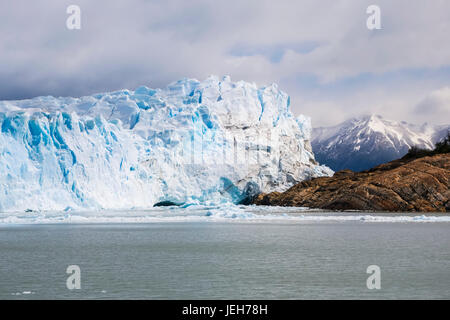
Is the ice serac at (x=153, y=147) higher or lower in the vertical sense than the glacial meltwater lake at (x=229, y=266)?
higher

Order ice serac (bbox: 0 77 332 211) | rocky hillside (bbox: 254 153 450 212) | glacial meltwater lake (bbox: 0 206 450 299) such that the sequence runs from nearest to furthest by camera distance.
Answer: glacial meltwater lake (bbox: 0 206 450 299)
ice serac (bbox: 0 77 332 211)
rocky hillside (bbox: 254 153 450 212)

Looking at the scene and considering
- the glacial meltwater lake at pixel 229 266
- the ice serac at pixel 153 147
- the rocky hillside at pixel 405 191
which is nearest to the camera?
the glacial meltwater lake at pixel 229 266

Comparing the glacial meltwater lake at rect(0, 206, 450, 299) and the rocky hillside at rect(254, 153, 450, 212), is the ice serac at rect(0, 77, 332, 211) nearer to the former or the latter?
the rocky hillside at rect(254, 153, 450, 212)

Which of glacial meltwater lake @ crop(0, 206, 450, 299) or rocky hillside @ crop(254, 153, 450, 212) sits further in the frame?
rocky hillside @ crop(254, 153, 450, 212)

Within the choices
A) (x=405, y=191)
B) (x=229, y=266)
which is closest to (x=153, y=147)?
(x=405, y=191)

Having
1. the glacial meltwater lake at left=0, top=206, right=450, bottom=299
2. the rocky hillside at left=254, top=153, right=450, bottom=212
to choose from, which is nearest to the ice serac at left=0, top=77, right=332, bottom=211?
the rocky hillside at left=254, top=153, right=450, bottom=212

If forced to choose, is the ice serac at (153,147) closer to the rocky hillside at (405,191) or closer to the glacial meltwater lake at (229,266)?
the rocky hillside at (405,191)

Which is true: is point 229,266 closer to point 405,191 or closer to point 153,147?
point 405,191

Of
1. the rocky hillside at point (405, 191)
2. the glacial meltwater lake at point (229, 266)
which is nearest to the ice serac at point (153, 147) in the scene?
the rocky hillside at point (405, 191)
